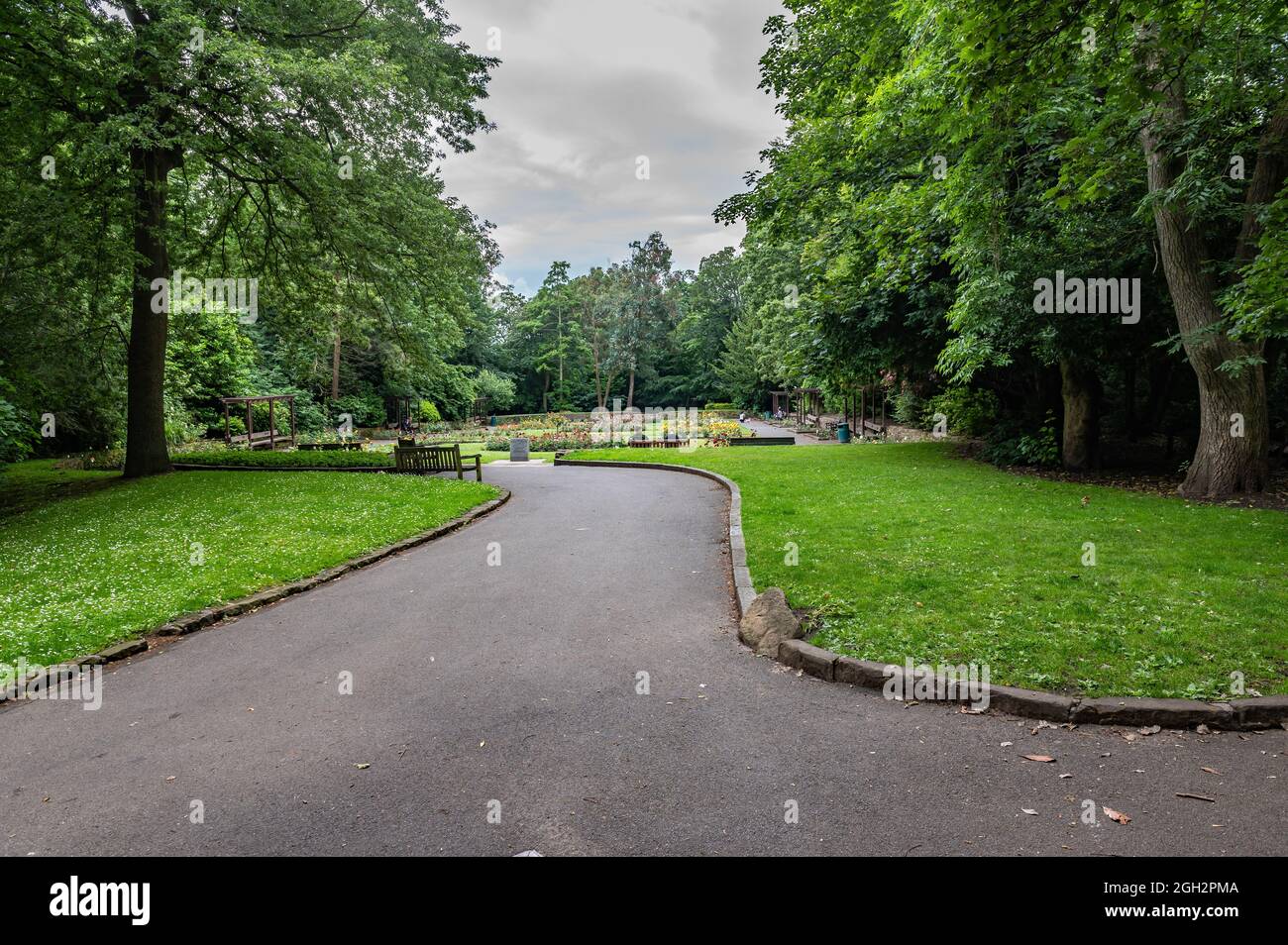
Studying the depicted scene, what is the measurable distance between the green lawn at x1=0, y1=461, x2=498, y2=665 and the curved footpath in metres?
1.18

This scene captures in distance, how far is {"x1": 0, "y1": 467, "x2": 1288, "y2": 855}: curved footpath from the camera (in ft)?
9.78

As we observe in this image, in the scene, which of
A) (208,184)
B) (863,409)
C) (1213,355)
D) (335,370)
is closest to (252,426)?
(335,370)

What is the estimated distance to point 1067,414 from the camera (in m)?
15.3

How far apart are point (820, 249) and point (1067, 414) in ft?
24.5

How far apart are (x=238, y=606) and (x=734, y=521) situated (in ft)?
22.4

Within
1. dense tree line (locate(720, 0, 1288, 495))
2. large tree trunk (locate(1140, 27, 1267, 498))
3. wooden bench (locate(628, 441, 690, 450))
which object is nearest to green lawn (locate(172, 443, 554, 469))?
wooden bench (locate(628, 441, 690, 450))

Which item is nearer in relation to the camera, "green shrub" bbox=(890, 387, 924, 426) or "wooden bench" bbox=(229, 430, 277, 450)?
"green shrub" bbox=(890, 387, 924, 426)

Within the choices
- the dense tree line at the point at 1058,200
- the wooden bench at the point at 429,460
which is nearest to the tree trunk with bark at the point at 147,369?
the wooden bench at the point at 429,460

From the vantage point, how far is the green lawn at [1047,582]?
14.7 ft

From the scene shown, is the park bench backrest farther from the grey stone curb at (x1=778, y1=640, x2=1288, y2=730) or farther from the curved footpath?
the grey stone curb at (x1=778, y1=640, x2=1288, y2=730)

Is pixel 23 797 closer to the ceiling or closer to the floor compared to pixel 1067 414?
closer to the floor
